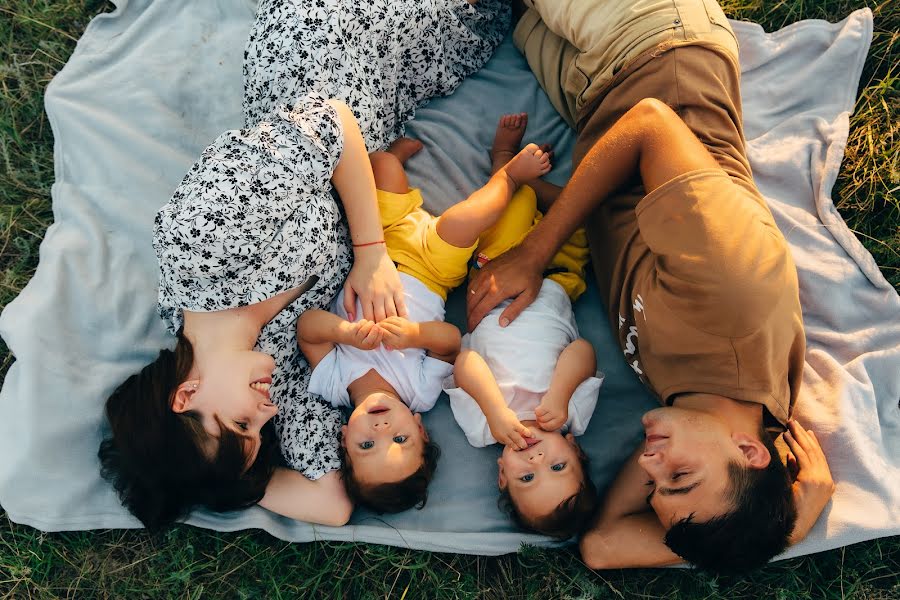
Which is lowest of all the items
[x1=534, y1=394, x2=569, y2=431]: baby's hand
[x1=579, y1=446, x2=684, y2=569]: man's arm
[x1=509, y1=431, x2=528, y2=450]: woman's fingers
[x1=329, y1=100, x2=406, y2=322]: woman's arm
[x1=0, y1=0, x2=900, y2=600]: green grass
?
[x1=0, y1=0, x2=900, y2=600]: green grass

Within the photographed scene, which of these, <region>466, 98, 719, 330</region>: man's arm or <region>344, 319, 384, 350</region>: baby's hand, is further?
<region>344, 319, 384, 350</region>: baby's hand

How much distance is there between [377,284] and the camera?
8.38ft

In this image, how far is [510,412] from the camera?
2.41 metres

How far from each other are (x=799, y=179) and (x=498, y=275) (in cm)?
131

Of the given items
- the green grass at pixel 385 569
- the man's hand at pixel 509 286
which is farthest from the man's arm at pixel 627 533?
the man's hand at pixel 509 286

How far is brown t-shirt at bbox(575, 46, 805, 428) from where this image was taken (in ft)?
6.28

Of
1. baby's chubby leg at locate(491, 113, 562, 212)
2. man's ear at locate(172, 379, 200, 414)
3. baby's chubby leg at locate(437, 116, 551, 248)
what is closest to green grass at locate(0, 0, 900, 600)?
man's ear at locate(172, 379, 200, 414)

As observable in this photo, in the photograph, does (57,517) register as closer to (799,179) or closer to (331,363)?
(331,363)

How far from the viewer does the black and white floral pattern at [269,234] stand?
221 cm

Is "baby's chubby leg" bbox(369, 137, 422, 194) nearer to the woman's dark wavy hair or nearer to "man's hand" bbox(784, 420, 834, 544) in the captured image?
the woman's dark wavy hair

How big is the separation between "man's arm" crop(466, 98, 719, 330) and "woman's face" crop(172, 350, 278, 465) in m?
0.82

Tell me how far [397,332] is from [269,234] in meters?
0.57

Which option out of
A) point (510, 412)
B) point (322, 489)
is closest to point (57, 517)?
point (322, 489)

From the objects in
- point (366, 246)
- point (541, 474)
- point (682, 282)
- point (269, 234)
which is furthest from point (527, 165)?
point (541, 474)
